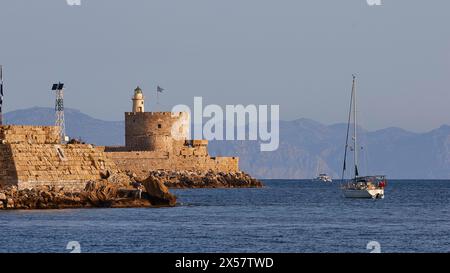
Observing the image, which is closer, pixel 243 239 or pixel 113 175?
pixel 243 239

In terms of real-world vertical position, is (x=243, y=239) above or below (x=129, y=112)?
below

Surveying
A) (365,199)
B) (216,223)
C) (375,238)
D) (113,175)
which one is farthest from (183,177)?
(375,238)

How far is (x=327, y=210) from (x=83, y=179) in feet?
36.5

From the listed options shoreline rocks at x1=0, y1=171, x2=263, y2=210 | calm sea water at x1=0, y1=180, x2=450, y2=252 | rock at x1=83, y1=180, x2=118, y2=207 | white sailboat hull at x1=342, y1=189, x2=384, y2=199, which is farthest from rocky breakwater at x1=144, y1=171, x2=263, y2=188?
calm sea water at x1=0, y1=180, x2=450, y2=252

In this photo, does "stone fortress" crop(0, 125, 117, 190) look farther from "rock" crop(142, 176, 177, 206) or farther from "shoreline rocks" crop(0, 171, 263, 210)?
"rock" crop(142, 176, 177, 206)

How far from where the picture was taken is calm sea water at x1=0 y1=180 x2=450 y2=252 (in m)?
28.7

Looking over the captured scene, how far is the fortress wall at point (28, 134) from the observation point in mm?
46156

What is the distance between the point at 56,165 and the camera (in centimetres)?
4519

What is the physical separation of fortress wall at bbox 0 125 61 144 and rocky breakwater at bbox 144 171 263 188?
38.3m

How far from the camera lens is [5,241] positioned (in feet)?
96.6

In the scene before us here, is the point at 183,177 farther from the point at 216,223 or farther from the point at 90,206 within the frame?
the point at 216,223

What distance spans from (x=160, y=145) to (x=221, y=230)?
58912mm
